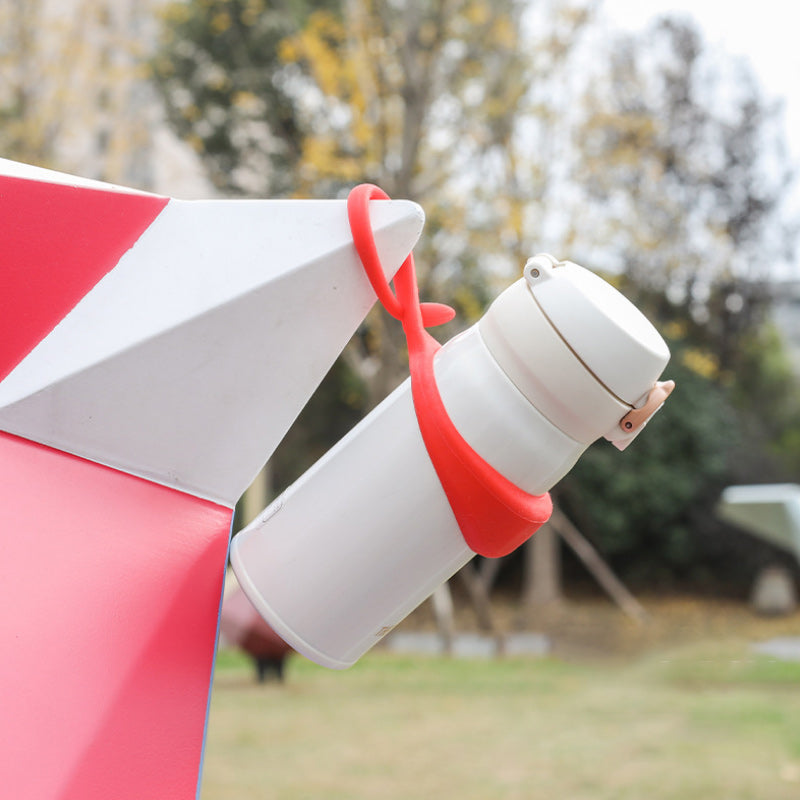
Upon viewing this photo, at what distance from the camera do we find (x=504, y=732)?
14.2 ft

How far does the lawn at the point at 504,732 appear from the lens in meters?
3.47

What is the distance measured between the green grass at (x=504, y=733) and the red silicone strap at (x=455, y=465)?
2.77 metres

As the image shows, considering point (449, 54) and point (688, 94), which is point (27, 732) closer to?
point (449, 54)

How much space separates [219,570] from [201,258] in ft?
0.94

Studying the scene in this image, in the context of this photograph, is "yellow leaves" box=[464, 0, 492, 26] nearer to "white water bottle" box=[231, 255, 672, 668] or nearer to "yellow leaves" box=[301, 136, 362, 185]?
"yellow leaves" box=[301, 136, 362, 185]

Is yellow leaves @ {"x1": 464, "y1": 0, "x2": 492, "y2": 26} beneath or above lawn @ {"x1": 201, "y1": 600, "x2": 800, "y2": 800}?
above

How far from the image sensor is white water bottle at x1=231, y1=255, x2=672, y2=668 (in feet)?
2.66

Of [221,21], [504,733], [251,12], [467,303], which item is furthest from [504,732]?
[221,21]

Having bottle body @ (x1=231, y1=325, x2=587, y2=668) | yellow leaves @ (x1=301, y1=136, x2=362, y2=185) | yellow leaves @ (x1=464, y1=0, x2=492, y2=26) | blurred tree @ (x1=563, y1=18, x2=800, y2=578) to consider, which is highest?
bottle body @ (x1=231, y1=325, x2=587, y2=668)

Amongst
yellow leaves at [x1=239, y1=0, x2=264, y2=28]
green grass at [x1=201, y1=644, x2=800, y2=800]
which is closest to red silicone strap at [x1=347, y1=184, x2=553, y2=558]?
green grass at [x1=201, y1=644, x2=800, y2=800]

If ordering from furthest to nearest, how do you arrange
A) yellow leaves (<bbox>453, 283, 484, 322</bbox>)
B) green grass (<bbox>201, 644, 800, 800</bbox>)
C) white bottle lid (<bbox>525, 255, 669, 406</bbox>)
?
1. yellow leaves (<bbox>453, 283, 484, 322</bbox>)
2. green grass (<bbox>201, 644, 800, 800</bbox>)
3. white bottle lid (<bbox>525, 255, 669, 406</bbox>)

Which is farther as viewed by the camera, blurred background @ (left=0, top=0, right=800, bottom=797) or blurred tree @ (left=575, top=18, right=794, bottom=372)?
blurred tree @ (left=575, top=18, right=794, bottom=372)

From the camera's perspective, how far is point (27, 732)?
76 centimetres

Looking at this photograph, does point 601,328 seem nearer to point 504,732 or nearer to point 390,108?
point 504,732
